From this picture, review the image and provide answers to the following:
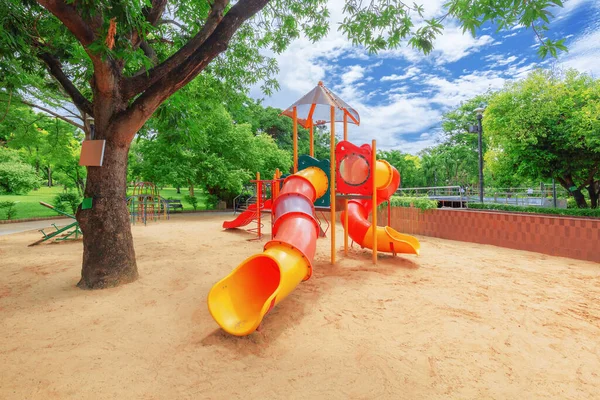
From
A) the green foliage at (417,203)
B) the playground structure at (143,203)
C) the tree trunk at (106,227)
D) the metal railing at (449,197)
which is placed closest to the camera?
the tree trunk at (106,227)

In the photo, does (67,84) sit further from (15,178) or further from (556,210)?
(15,178)

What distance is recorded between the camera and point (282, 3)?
25.0 ft

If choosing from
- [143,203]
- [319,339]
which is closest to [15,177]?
[143,203]

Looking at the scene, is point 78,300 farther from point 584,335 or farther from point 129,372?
point 584,335

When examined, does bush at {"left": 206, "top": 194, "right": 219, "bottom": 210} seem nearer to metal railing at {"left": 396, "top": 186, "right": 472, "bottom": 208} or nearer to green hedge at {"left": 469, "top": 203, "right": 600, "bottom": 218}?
metal railing at {"left": 396, "top": 186, "right": 472, "bottom": 208}

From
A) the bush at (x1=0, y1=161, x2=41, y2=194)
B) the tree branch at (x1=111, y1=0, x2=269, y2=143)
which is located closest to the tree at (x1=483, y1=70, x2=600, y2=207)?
the tree branch at (x1=111, y1=0, x2=269, y2=143)

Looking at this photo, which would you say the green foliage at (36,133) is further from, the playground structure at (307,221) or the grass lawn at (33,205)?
the playground structure at (307,221)

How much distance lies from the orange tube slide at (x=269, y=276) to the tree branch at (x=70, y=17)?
3.54 m

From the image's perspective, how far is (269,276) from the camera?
3.91m

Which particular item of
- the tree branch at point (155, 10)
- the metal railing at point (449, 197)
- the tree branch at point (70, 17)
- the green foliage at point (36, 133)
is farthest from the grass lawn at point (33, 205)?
the metal railing at point (449, 197)

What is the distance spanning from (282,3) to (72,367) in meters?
8.19

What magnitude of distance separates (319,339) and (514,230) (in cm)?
733

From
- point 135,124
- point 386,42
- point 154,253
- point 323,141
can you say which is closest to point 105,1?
point 135,124

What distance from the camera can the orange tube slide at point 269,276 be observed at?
10.2 feet
